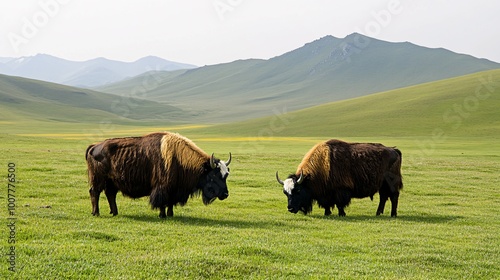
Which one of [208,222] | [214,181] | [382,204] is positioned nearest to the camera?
[208,222]

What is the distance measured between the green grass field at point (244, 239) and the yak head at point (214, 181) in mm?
684

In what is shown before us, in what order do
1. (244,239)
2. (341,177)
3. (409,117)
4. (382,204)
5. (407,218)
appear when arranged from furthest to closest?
(409,117) → (382,204) → (341,177) → (407,218) → (244,239)

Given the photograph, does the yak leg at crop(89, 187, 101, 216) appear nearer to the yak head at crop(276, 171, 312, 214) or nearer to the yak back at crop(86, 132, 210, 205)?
the yak back at crop(86, 132, 210, 205)

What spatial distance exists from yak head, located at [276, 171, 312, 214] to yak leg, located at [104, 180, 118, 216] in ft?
15.7

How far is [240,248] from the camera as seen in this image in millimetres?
9961

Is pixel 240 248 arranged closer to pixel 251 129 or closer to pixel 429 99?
pixel 251 129

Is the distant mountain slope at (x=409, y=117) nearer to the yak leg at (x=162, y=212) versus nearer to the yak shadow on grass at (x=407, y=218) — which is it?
the yak shadow on grass at (x=407, y=218)

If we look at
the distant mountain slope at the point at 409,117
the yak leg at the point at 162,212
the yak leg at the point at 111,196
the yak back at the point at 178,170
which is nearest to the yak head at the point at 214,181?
the yak back at the point at 178,170

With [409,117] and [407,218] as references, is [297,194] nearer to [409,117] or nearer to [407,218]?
[407,218]

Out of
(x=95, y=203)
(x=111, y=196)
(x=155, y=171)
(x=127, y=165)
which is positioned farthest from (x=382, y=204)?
(x=95, y=203)

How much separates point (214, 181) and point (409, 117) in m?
86.2

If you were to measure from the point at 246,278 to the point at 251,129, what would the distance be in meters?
92.1

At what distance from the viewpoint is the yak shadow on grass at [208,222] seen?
12938 millimetres

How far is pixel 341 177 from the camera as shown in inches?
621
